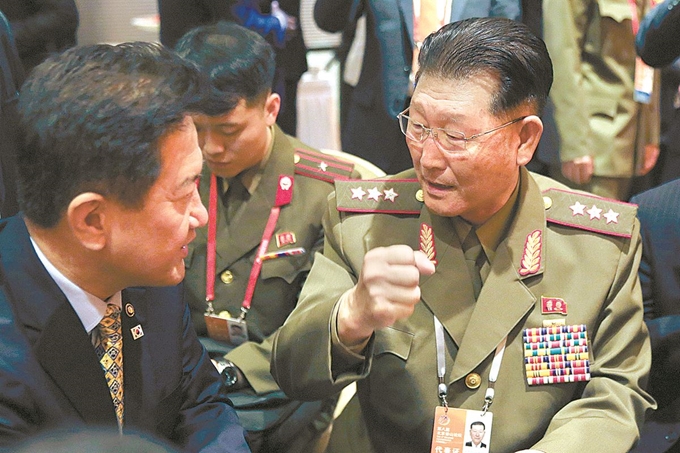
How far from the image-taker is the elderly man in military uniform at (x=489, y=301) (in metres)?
1.88

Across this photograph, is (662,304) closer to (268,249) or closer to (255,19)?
(268,249)

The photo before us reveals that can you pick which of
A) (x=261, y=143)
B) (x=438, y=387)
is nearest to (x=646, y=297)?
(x=438, y=387)

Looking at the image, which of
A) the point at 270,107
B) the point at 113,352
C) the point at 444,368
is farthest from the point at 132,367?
the point at 270,107

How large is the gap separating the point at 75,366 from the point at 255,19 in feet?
7.35

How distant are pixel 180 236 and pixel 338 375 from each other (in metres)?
0.45

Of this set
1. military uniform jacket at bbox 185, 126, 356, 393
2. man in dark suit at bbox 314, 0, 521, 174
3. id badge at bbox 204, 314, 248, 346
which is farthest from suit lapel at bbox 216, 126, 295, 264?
man in dark suit at bbox 314, 0, 521, 174

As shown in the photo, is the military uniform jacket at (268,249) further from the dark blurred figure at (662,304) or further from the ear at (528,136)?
the dark blurred figure at (662,304)

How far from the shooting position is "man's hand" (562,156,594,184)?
3242 millimetres

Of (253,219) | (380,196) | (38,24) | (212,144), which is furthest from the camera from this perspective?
→ (38,24)

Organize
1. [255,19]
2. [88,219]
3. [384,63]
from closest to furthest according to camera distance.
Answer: [88,219]
[384,63]
[255,19]

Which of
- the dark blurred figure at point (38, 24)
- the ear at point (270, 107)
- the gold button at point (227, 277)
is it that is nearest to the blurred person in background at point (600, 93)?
the ear at point (270, 107)

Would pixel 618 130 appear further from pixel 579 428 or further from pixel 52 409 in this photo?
pixel 52 409

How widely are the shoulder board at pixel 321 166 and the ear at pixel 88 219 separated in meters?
1.17

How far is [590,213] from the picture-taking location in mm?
2037
